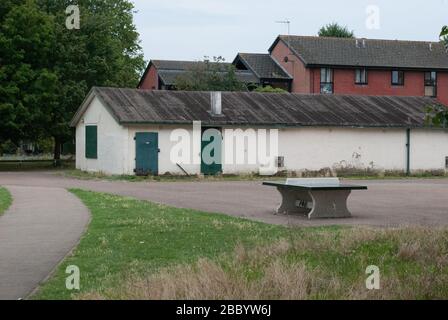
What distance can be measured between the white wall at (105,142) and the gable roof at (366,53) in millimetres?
24816

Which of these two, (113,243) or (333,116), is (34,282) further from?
(333,116)

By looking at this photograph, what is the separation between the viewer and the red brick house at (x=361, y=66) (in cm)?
6362

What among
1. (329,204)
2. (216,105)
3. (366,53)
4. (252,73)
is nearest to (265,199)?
(329,204)

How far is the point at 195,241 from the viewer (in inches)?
530

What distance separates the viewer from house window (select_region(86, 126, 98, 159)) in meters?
40.7

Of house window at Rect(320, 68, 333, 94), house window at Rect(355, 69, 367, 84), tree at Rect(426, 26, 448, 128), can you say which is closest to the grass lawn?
tree at Rect(426, 26, 448, 128)

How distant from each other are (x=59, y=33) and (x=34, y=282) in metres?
41.1

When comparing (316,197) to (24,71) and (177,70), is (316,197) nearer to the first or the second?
(24,71)

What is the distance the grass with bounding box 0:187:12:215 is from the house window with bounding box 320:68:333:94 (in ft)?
134

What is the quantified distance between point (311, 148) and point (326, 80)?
2378 centimetres

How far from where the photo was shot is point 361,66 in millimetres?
63938

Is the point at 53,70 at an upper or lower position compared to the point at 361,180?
upper
